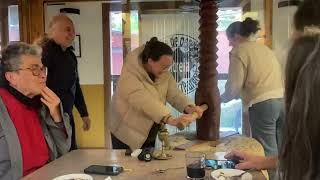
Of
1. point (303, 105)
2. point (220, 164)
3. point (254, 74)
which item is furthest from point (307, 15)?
point (254, 74)

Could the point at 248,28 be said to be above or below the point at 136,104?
above

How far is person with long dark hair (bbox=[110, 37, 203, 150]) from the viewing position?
2.30m

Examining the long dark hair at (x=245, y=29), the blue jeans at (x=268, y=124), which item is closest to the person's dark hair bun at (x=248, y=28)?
the long dark hair at (x=245, y=29)

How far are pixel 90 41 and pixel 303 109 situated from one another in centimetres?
380

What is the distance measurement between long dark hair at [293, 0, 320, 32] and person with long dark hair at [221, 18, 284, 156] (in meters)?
1.89

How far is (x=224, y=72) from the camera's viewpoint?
400 cm

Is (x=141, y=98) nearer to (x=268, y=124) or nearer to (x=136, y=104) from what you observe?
(x=136, y=104)

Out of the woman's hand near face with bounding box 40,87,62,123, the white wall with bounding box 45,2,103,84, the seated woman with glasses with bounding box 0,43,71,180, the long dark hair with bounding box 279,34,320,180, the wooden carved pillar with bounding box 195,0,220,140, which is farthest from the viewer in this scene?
the white wall with bounding box 45,2,103,84

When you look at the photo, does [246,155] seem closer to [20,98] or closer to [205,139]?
[205,139]

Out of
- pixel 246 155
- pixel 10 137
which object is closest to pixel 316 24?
pixel 246 155

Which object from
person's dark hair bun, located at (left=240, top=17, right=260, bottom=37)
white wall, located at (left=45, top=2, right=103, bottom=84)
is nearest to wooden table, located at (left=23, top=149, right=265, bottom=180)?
person's dark hair bun, located at (left=240, top=17, right=260, bottom=37)

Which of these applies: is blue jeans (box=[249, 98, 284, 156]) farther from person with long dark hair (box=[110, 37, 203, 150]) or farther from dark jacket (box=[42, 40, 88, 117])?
dark jacket (box=[42, 40, 88, 117])

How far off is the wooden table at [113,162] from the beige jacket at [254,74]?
3.52ft

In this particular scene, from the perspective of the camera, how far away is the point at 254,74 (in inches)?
111
